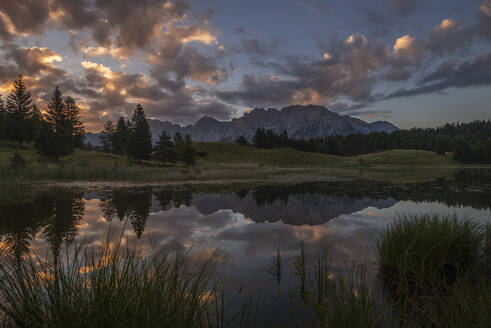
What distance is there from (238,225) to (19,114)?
86649 millimetres

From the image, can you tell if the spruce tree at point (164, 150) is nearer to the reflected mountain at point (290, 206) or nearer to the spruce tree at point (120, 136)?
the spruce tree at point (120, 136)

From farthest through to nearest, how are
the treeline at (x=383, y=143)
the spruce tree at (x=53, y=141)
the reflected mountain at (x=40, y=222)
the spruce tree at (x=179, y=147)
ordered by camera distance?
the treeline at (x=383, y=143), the spruce tree at (x=179, y=147), the spruce tree at (x=53, y=141), the reflected mountain at (x=40, y=222)

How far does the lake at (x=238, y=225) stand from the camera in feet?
22.2

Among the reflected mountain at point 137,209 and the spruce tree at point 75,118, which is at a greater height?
the spruce tree at point 75,118

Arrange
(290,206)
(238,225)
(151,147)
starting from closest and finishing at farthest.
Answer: (238,225), (290,206), (151,147)

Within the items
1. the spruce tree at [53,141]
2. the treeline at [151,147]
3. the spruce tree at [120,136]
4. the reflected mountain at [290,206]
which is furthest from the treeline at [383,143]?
the reflected mountain at [290,206]

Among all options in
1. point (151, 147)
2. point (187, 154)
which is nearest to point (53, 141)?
point (151, 147)

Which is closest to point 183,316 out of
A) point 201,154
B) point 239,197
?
point 239,197

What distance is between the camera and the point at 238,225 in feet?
39.6

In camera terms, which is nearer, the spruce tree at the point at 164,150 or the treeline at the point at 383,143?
the spruce tree at the point at 164,150

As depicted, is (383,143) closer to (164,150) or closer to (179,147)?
(179,147)

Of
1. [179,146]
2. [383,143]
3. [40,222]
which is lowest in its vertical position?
[40,222]

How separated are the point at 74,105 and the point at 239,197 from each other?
94898mm

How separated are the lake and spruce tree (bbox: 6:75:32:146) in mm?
65357
